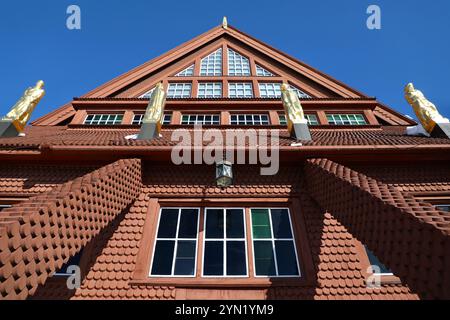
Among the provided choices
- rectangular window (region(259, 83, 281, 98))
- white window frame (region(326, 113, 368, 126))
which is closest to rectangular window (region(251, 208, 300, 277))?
white window frame (region(326, 113, 368, 126))

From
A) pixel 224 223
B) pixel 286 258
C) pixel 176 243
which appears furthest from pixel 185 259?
pixel 286 258

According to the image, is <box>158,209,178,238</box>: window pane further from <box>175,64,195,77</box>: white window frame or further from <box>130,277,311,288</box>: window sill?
<box>175,64,195,77</box>: white window frame

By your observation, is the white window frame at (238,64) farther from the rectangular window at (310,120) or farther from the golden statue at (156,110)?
the golden statue at (156,110)

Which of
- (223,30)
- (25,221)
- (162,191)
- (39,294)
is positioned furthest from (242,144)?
(223,30)

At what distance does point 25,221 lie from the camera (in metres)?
2.90

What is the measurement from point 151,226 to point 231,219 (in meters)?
1.87

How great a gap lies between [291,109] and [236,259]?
19.4 ft

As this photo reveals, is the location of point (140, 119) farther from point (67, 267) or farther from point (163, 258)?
point (163, 258)

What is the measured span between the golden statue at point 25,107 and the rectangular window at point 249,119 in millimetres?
8428

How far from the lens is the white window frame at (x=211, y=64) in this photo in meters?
15.9

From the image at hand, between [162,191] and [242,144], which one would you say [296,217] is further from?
[162,191]

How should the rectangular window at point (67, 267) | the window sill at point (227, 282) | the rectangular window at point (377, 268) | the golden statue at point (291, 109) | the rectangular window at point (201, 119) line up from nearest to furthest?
the window sill at point (227, 282) < the rectangular window at point (67, 267) < the rectangular window at point (377, 268) < the golden statue at point (291, 109) < the rectangular window at point (201, 119)

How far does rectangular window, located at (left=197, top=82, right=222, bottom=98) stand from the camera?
1411cm

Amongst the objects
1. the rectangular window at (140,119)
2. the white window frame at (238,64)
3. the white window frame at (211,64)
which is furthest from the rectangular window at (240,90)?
the rectangular window at (140,119)
